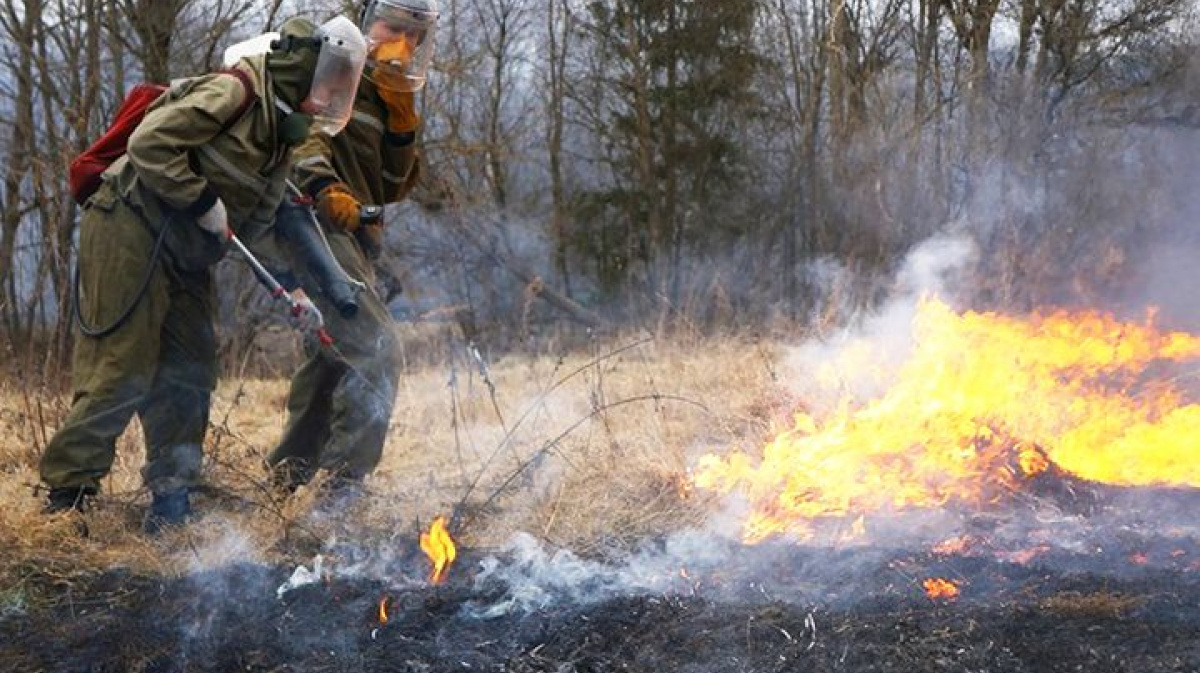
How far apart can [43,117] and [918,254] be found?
27.3 ft

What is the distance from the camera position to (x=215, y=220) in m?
3.80

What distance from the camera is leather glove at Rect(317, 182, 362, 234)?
4.42 m

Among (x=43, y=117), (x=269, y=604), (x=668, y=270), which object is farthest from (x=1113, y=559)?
(x=668, y=270)

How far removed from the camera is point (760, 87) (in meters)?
15.6

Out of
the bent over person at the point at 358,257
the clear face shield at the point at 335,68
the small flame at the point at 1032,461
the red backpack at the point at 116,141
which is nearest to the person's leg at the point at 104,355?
the red backpack at the point at 116,141

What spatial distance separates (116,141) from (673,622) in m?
2.67

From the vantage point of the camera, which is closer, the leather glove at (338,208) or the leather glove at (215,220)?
the leather glove at (215,220)

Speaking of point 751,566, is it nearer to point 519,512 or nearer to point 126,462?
point 519,512

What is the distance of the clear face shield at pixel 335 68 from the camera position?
393cm

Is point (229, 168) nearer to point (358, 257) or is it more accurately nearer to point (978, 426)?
point (358, 257)

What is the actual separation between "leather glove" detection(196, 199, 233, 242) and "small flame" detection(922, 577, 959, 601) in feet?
8.57

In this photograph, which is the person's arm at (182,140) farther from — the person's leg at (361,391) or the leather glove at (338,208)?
the person's leg at (361,391)

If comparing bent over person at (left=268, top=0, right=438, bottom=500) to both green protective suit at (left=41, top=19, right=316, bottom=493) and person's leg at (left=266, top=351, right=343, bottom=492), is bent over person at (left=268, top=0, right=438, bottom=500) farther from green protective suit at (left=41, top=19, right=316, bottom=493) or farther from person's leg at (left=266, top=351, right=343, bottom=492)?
green protective suit at (left=41, top=19, right=316, bottom=493)

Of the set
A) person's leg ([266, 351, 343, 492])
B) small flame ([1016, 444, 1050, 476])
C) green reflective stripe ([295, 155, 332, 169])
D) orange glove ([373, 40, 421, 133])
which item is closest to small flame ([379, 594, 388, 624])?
person's leg ([266, 351, 343, 492])
